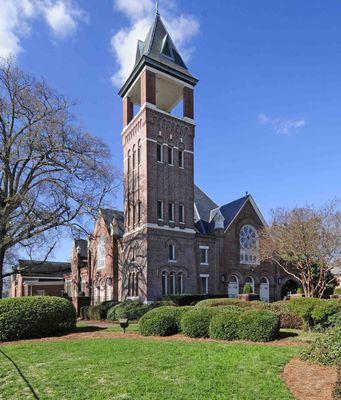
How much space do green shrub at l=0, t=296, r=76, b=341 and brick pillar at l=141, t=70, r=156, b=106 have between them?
20.9m

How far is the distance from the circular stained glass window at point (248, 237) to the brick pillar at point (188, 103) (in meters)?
12.2

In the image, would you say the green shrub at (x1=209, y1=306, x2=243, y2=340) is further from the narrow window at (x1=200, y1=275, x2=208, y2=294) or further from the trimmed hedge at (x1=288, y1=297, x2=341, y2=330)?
the narrow window at (x1=200, y1=275, x2=208, y2=294)

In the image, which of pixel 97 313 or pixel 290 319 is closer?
pixel 290 319

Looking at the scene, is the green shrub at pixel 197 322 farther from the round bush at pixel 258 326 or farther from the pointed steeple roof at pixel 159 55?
the pointed steeple roof at pixel 159 55

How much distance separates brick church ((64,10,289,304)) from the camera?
32.5 meters

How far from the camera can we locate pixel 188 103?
121ft

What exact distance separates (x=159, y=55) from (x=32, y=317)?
27462mm

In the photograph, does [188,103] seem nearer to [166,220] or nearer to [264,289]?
[166,220]

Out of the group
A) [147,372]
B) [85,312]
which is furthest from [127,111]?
[147,372]

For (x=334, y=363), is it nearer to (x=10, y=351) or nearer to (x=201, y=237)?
(x=10, y=351)

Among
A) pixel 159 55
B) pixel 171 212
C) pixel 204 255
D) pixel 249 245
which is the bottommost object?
pixel 204 255

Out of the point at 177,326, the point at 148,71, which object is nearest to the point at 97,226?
the point at 148,71

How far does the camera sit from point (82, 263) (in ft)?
161

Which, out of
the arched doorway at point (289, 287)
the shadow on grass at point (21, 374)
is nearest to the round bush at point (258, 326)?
the shadow on grass at point (21, 374)
